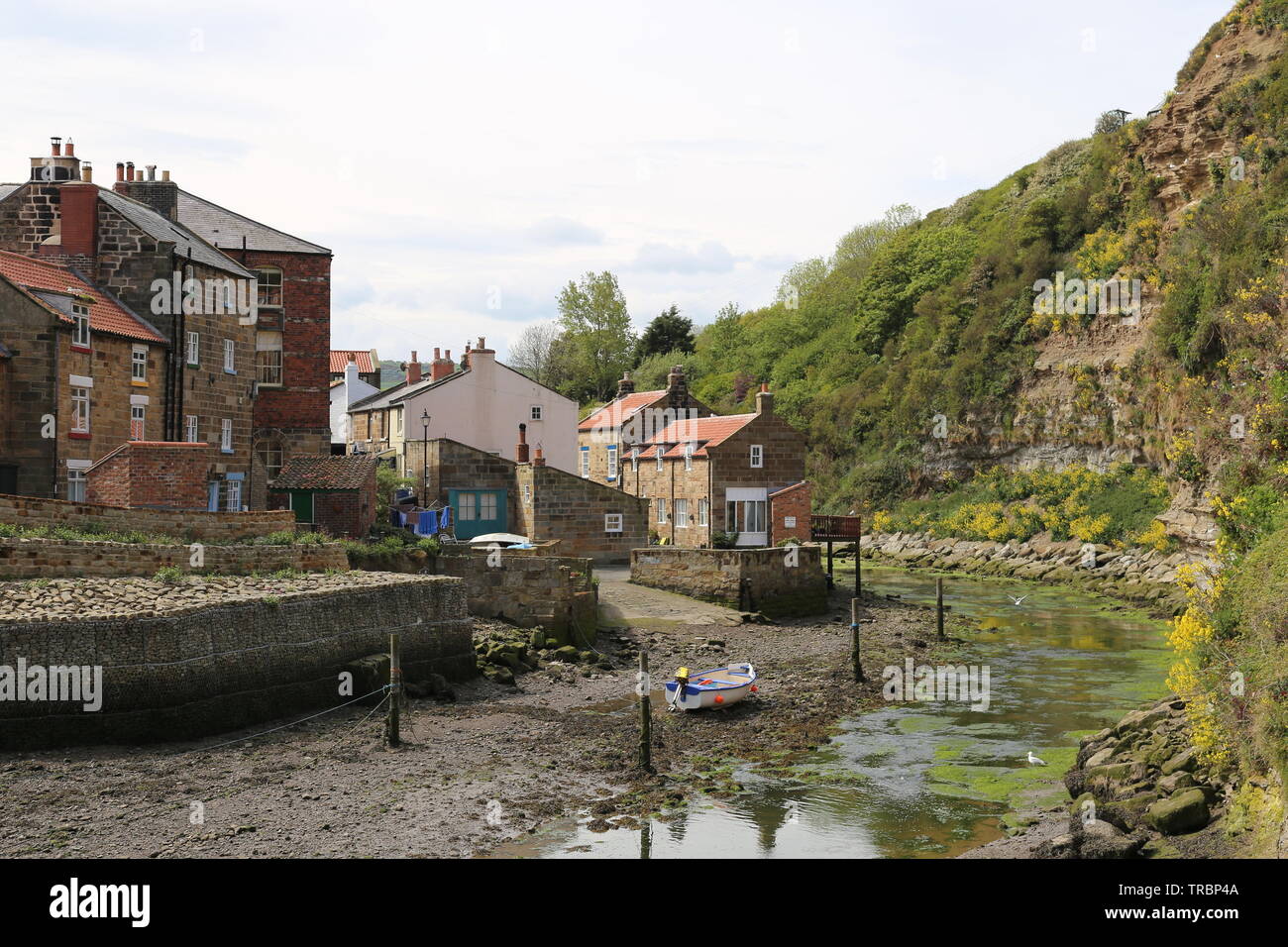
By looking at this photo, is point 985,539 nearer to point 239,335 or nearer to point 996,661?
point 996,661

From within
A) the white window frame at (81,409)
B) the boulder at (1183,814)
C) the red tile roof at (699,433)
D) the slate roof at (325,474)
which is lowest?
the boulder at (1183,814)

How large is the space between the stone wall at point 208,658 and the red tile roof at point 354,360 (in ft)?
154

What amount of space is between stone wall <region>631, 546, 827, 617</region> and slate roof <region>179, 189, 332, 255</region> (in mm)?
16078

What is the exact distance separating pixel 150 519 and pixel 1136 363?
136 ft

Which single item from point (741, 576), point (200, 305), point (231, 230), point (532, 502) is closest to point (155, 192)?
point (231, 230)

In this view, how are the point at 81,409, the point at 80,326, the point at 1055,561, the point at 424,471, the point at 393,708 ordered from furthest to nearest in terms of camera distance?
the point at 1055,561, the point at 424,471, the point at 81,409, the point at 80,326, the point at 393,708

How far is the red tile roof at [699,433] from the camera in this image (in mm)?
46250

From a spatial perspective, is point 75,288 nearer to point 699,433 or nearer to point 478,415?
point 478,415

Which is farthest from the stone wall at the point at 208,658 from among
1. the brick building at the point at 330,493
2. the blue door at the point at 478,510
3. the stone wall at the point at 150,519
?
the blue door at the point at 478,510

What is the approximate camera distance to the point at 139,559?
21.0 metres

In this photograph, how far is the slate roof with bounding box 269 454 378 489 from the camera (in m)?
31.8

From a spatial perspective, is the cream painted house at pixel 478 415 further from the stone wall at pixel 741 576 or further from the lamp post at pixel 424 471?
the stone wall at pixel 741 576

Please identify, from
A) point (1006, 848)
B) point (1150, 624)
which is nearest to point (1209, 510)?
point (1150, 624)

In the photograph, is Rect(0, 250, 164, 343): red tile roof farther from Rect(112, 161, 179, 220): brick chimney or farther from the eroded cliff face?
the eroded cliff face
